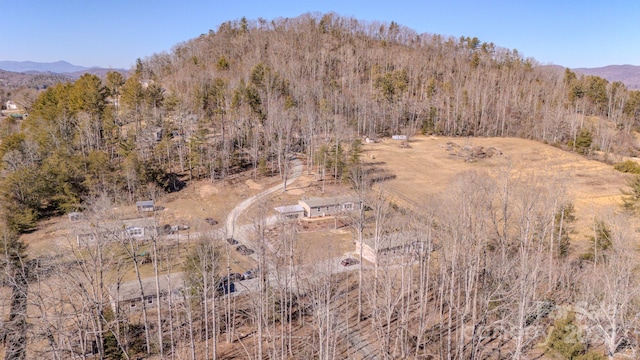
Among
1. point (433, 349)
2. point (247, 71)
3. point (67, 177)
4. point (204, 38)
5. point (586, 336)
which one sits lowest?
point (433, 349)

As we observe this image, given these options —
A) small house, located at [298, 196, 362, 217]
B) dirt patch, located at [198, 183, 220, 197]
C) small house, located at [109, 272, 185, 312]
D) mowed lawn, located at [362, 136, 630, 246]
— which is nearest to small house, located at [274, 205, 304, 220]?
small house, located at [298, 196, 362, 217]

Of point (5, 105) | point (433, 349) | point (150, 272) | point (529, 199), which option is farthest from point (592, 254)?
point (5, 105)

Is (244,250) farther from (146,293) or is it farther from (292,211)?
(146,293)

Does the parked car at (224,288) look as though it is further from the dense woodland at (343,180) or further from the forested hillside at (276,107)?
the forested hillside at (276,107)

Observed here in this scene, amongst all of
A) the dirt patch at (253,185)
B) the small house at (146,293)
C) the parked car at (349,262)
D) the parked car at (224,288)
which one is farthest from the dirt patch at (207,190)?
the parked car at (349,262)

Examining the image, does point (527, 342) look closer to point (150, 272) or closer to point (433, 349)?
point (433, 349)

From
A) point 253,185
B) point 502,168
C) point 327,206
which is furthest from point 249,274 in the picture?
point 502,168
